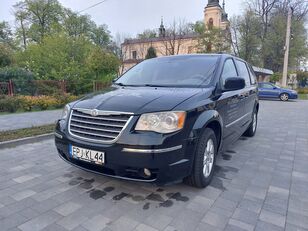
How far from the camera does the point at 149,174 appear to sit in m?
2.26

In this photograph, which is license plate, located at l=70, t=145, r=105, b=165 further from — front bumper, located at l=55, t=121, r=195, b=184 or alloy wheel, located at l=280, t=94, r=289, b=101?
alloy wheel, located at l=280, t=94, r=289, b=101

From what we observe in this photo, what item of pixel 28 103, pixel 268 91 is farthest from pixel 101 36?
pixel 28 103

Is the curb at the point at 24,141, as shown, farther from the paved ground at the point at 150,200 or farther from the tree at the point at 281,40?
the tree at the point at 281,40

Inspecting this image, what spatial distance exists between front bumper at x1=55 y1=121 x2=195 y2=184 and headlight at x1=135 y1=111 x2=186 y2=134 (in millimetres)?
91

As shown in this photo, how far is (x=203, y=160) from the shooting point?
263 centimetres

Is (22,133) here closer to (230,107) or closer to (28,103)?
(230,107)

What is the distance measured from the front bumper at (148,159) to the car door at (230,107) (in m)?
0.98

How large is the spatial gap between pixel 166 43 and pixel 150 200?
126ft

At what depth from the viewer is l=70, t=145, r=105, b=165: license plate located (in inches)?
91.9

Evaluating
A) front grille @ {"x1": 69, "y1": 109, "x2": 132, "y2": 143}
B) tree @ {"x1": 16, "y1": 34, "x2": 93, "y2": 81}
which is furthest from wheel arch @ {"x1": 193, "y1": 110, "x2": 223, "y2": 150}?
tree @ {"x1": 16, "y1": 34, "x2": 93, "y2": 81}

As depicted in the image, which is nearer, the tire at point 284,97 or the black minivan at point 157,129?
the black minivan at point 157,129

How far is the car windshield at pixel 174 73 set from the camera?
3.12 m

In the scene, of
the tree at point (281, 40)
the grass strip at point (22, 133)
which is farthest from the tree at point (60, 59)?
the tree at point (281, 40)

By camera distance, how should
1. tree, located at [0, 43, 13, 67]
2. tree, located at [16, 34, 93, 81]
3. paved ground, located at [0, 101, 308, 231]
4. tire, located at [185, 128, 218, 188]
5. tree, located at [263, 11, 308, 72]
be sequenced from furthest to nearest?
tree, located at [263, 11, 308, 72] < tree, located at [0, 43, 13, 67] < tree, located at [16, 34, 93, 81] < tire, located at [185, 128, 218, 188] < paved ground, located at [0, 101, 308, 231]
